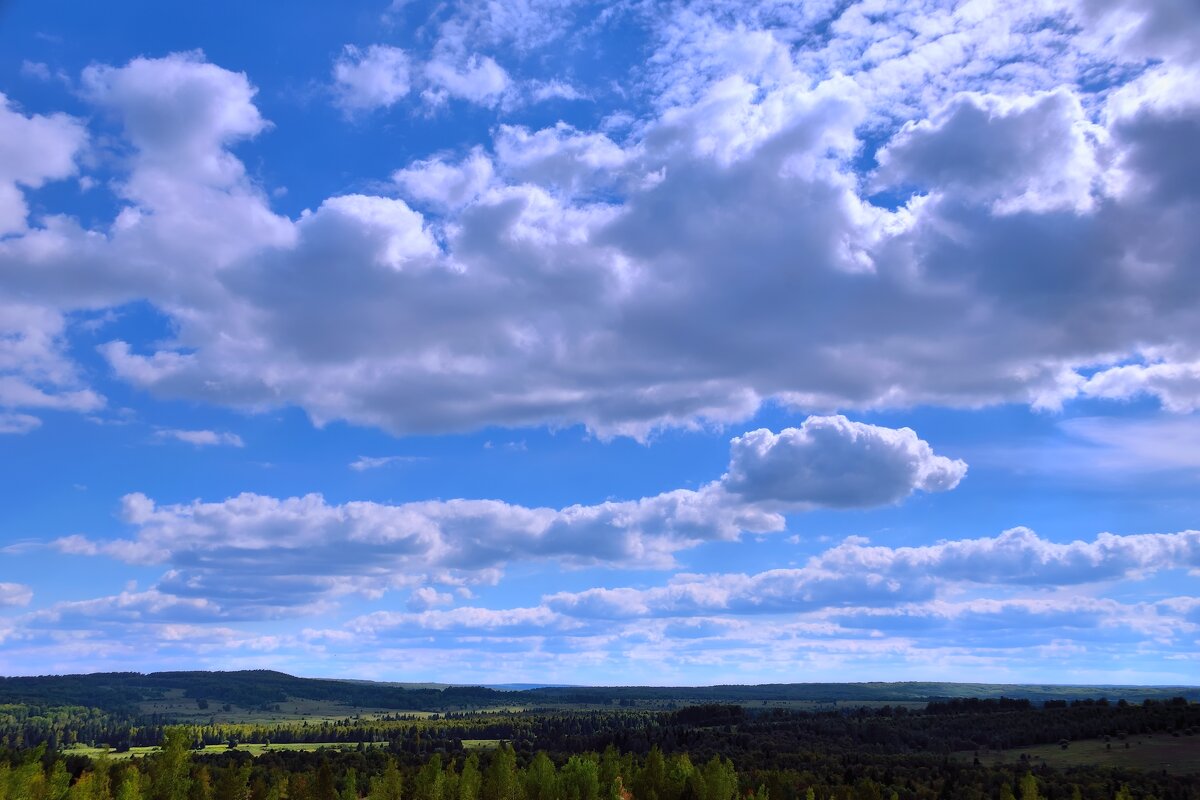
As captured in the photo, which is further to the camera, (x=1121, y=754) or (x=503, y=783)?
(x=1121, y=754)

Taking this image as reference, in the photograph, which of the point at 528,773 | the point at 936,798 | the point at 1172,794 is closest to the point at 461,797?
the point at 528,773

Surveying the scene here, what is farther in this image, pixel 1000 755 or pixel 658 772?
pixel 1000 755

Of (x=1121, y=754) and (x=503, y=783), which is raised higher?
(x=1121, y=754)

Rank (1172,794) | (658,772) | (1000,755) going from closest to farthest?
(1172,794)
(658,772)
(1000,755)

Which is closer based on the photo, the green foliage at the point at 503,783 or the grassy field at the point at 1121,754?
the green foliage at the point at 503,783

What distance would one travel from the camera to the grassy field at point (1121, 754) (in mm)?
164750

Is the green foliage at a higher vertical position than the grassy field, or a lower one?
lower

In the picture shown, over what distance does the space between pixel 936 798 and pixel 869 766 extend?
119 feet

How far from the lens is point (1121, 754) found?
17538cm

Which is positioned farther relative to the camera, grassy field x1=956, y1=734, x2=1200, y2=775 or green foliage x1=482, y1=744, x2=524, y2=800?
grassy field x1=956, y1=734, x2=1200, y2=775

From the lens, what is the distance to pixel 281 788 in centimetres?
17200

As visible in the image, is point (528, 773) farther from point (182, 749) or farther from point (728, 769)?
point (182, 749)

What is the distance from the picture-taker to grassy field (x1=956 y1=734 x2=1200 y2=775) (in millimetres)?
164750

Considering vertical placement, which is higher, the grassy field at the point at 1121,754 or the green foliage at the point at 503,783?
the grassy field at the point at 1121,754
